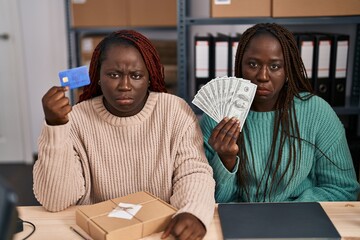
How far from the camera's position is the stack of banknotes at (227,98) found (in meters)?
1.37

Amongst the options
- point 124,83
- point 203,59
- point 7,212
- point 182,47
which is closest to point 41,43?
point 182,47

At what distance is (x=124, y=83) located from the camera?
129cm

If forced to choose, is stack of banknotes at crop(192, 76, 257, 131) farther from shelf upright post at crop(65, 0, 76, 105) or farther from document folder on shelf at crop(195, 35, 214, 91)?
shelf upright post at crop(65, 0, 76, 105)

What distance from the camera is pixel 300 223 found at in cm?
110

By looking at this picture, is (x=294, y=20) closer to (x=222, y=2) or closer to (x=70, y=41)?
(x=222, y=2)

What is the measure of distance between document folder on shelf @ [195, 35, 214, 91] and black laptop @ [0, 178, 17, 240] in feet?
6.06

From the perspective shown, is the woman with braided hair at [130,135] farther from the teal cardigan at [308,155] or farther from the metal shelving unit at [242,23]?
the metal shelving unit at [242,23]

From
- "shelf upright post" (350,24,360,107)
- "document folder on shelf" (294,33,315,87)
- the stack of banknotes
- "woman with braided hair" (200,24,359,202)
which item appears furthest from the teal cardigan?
"shelf upright post" (350,24,360,107)

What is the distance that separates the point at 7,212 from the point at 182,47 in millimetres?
1899

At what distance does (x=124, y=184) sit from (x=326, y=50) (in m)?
1.49

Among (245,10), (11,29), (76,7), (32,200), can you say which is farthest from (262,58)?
(11,29)

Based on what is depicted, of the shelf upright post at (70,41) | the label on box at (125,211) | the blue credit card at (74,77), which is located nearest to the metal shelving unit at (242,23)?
the shelf upright post at (70,41)

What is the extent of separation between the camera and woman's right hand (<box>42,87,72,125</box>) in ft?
3.77

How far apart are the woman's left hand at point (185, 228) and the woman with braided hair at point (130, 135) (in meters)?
0.16
